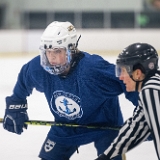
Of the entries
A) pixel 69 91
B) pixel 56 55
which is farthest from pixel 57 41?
pixel 69 91

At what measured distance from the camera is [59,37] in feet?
8.57

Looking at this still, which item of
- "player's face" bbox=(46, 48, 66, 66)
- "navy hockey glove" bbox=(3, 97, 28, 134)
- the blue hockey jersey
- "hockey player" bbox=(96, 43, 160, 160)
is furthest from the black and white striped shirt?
"navy hockey glove" bbox=(3, 97, 28, 134)

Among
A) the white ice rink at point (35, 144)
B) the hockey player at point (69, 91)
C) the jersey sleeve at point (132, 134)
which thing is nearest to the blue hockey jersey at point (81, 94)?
the hockey player at point (69, 91)

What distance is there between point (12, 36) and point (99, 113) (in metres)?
5.75

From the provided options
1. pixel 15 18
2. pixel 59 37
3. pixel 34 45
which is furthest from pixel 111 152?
pixel 15 18

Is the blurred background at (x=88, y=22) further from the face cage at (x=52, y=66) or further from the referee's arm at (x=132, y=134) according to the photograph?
the referee's arm at (x=132, y=134)

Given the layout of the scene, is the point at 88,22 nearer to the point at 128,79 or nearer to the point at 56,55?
the point at 56,55

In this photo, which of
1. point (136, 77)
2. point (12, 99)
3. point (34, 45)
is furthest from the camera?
point (34, 45)

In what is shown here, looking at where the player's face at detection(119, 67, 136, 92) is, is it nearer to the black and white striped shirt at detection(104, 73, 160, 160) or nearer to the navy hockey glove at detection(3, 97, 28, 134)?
the black and white striped shirt at detection(104, 73, 160, 160)

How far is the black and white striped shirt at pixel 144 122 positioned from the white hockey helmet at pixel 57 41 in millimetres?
535

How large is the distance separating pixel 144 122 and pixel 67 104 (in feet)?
2.02

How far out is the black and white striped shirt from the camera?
6.45 feet

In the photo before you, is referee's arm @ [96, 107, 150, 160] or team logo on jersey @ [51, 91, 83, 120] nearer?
referee's arm @ [96, 107, 150, 160]

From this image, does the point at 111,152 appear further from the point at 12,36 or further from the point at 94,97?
the point at 12,36
